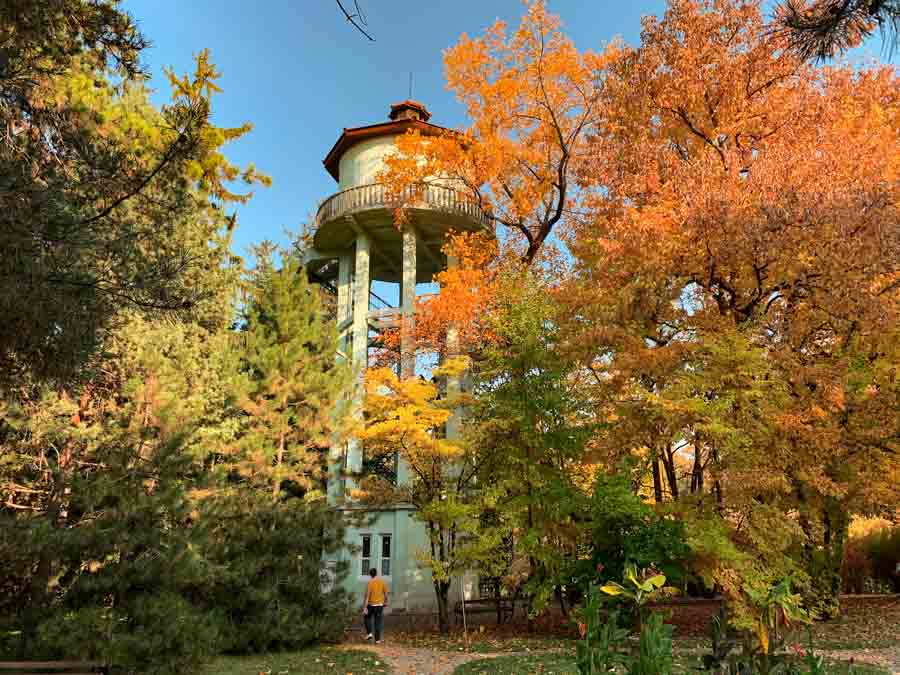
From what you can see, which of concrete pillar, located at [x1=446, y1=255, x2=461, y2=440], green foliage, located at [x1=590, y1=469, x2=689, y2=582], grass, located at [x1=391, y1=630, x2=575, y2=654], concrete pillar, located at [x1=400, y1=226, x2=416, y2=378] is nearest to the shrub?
concrete pillar, located at [x1=446, y1=255, x2=461, y2=440]

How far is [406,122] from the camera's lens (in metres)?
21.6

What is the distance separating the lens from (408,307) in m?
20.4

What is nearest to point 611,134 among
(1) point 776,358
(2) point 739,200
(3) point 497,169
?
(3) point 497,169

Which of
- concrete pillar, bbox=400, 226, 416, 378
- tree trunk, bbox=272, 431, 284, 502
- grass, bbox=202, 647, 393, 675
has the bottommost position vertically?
grass, bbox=202, 647, 393, 675

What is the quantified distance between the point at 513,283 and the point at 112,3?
9858mm

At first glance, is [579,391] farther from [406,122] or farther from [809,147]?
[406,122]

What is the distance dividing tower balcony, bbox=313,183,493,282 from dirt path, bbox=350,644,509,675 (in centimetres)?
1198

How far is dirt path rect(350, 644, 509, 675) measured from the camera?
10070 millimetres

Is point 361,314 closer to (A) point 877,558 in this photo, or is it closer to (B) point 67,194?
(B) point 67,194

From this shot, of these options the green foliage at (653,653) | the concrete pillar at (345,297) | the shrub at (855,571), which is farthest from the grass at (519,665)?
the shrub at (855,571)

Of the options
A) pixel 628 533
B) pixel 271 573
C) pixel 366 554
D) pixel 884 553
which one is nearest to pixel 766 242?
pixel 628 533

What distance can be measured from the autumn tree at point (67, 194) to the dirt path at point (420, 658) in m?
6.54

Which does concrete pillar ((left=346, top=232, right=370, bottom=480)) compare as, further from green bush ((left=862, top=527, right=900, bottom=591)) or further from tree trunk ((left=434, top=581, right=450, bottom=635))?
green bush ((left=862, top=527, right=900, bottom=591))

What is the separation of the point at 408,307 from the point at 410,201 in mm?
3065
